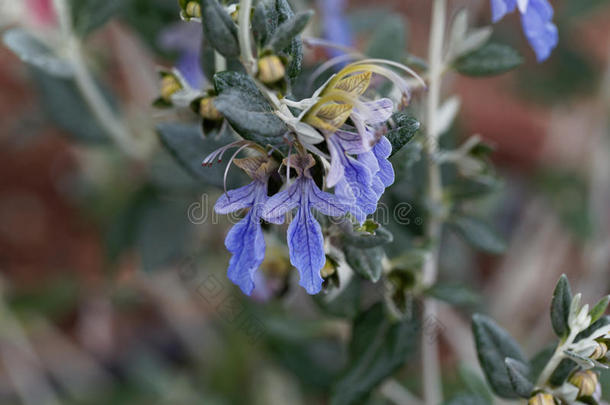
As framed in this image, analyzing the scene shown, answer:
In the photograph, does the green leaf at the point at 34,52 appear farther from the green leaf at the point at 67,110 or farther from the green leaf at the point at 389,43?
the green leaf at the point at 389,43

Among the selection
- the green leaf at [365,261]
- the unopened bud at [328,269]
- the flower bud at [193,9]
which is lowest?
the green leaf at [365,261]

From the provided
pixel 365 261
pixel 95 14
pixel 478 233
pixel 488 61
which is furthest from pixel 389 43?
pixel 95 14

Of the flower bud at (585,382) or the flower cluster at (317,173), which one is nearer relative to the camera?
the flower cluster at (317,173)

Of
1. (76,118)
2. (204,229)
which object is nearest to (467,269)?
(204,229)

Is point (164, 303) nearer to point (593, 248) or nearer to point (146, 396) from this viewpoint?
point (146, 396)

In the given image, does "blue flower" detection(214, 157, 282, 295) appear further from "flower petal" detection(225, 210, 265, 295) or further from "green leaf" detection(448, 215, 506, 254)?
"green leaf" detection(448, 215, 506, 254)

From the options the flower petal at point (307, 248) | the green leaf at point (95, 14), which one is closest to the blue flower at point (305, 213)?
the flower petal at point (307, 248)

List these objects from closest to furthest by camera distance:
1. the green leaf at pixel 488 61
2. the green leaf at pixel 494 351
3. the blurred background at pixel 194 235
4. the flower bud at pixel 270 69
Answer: the flower bud at pixel 270 69 < the green leaf at pixel 494 351 < the green leaf at pixel 488 61 < the blurred background at pixel 194 235

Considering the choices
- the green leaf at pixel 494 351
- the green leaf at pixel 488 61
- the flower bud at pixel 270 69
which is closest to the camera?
the flower bud at pixel 270 69
